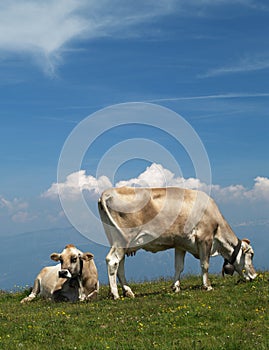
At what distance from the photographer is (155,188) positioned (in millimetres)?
21391

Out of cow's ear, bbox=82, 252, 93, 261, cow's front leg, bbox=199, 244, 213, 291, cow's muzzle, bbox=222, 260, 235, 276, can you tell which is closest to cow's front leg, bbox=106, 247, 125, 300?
cow's ear, bbox=82, 252, 93, 261

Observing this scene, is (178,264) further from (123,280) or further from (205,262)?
(123,280)

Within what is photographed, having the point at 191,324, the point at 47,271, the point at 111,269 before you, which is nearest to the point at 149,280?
the point at 47,271

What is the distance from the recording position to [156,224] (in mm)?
21031

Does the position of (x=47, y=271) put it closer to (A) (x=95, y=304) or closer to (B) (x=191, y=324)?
(A) (x=95, y=304)

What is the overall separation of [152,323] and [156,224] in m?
6.00

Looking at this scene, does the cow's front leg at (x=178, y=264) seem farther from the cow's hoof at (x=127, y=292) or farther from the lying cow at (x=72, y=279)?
the lying cow at (x=72, y=279)

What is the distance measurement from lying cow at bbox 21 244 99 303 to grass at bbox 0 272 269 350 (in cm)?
110

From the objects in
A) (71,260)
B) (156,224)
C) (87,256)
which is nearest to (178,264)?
(156,224)

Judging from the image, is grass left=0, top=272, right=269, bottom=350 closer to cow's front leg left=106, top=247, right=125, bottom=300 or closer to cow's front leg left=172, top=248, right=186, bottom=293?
cow's front leg left=106, top=247, right=125, bottom=300

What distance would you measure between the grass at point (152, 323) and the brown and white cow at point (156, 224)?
1.60 metres

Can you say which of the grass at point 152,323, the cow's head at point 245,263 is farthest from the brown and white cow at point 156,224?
the grass at point 152,323

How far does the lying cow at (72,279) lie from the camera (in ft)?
68.1

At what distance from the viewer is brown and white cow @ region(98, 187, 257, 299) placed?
68.4 feet
